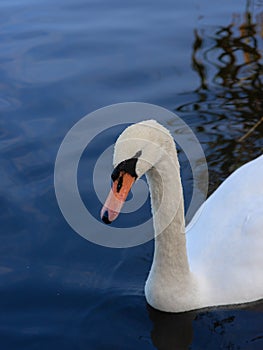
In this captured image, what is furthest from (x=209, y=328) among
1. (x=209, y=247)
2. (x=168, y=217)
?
(x=168, y=217)

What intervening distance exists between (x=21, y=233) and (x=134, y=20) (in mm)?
4144

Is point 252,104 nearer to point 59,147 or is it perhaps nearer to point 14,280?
point 59,147

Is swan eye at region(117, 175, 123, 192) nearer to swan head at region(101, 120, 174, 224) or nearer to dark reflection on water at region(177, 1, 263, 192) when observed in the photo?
swan head at region(101, 120, 174, 224)

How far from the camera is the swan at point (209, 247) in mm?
3820

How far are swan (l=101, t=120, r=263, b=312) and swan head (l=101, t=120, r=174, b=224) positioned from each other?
0.20 metres

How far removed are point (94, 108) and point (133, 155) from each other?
352 cm

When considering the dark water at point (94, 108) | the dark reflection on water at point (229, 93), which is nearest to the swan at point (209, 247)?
the dark water at point (94, 108)

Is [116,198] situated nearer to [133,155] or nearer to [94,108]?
[133,155]

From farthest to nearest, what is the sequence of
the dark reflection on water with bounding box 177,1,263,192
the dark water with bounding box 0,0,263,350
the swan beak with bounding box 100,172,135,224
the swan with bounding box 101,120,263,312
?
the dark reflection on water with bounding box 177,1,263,192, the dark water with bounding box 0,0,263,350, the swan with bounding box 101,120,263,312, the swan beak with bounding box 100,172,135,224

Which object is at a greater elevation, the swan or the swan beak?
the swan beak

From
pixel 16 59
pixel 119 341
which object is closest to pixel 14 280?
pixel 119 341

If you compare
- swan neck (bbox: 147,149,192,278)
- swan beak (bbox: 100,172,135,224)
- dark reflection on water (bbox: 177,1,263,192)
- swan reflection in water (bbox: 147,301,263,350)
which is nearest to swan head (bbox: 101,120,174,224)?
swan beak (bbox: 100,172,135,224)

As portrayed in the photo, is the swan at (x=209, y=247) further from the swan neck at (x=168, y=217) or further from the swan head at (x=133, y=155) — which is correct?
the swan head at (x=133, y=155)

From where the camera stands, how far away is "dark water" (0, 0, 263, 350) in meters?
4.21
